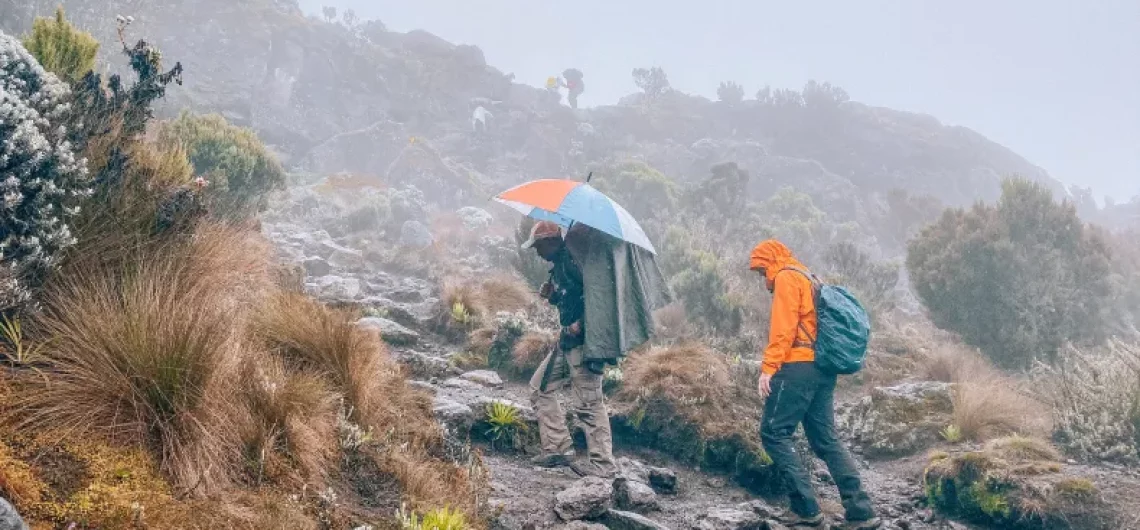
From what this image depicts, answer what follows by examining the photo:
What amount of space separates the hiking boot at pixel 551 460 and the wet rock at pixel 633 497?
2.01ft

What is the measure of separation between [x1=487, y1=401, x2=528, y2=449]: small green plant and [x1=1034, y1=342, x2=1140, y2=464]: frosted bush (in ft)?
16.2

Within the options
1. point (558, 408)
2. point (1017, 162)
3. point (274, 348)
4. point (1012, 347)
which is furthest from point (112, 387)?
point (1017, 162)

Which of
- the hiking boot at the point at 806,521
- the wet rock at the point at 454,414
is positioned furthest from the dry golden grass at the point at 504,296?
the hiking boot at the point at 806,521

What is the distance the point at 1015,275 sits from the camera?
44.2 feet

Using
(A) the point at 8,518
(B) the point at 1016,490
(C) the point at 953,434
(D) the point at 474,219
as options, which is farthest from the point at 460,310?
(D) the point at 474,219

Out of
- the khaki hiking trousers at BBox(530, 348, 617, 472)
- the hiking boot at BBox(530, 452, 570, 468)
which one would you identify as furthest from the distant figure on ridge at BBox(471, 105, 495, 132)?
the hiking boot at BBox(530, 452, 570, 468)

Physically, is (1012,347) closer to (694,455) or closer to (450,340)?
(694,455)

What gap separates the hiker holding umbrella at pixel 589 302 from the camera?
4742 mm

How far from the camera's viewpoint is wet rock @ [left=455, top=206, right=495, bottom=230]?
28.9 meters

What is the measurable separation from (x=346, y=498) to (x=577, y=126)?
156 feet

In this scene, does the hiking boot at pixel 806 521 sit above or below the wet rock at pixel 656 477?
above

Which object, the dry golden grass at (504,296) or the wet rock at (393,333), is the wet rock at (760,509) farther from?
the dry golden grass at (504,296)

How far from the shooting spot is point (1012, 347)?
12195 mm

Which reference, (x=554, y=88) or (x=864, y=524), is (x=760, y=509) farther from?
(x=554, y=88)
